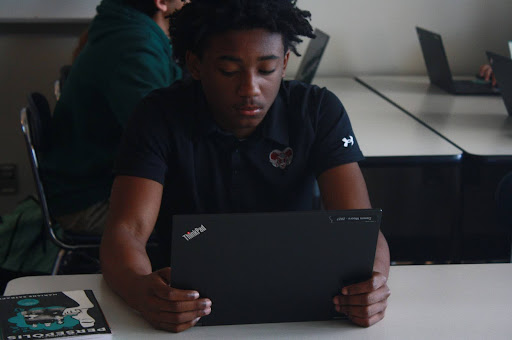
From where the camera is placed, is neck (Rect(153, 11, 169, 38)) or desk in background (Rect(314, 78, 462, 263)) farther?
desk in background (Rect(314, 78, 462, 263))

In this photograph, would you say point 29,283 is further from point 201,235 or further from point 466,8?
point 466,8

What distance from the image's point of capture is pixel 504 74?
8.48ft

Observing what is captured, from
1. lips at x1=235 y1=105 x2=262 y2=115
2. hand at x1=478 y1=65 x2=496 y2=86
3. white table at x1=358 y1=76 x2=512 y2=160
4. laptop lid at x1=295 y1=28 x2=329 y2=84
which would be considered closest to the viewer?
lips at x1=235 y1=105 x2=262 y2=115

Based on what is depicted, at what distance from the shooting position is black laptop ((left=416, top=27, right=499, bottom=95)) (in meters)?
3.14

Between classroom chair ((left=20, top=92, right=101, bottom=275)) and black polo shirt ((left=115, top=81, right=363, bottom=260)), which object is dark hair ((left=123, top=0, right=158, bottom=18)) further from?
black polo shirt ((left=115, top=81, right=363, bottom=260))

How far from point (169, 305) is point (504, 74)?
5.91 feet

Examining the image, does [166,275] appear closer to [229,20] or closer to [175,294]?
[175,294]

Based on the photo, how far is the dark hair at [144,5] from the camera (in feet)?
7.77

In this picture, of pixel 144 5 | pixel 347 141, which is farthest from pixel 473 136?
pixel 144 5

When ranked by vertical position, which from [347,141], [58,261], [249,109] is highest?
[249,109]

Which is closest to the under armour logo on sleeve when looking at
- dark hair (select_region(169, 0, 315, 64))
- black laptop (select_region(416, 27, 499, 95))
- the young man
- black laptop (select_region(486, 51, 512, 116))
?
the young man

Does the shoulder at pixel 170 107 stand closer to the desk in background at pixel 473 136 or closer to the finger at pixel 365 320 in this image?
the finger at pixel 365 320

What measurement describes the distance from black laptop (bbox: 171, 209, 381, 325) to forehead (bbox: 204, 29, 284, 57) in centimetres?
45

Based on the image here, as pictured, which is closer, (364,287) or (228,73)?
(364,287)
